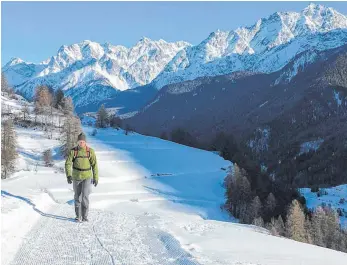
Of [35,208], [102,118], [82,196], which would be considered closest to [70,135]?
[102,118]

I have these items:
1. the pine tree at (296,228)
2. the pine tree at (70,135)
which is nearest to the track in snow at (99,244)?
the pine tree at (296,228)

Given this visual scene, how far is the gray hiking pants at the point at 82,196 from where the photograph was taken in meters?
16.7

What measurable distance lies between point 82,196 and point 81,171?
3.31ft

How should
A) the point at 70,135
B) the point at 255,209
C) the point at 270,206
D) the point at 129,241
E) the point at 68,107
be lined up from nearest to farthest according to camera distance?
the point at 129,241 < the point at 255,209 < the point at 270,206 < the point at 70,135 < the point at 68,107

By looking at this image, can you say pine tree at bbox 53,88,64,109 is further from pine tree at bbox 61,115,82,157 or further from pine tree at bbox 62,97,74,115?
pine tree at bbox 61,115,82,157

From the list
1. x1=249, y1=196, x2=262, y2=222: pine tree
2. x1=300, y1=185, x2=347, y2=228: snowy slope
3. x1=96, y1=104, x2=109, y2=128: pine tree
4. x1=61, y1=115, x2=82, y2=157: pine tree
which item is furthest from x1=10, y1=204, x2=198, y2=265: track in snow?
x1=96, y1=104, x2=109, y2=128: pine tree

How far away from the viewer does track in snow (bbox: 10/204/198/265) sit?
36.7 feet

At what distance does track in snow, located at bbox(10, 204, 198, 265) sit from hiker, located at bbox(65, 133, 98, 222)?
26.2 inches

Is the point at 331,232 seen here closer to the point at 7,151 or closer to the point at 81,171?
the point at 7,151

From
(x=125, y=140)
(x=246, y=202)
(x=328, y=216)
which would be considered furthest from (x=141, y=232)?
(x=125, y=140)

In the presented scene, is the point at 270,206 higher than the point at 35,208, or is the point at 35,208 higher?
the point at 35,208

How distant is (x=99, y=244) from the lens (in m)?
12.8

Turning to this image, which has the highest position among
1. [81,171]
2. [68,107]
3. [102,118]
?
[68,107]

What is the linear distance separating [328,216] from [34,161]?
5634cm
